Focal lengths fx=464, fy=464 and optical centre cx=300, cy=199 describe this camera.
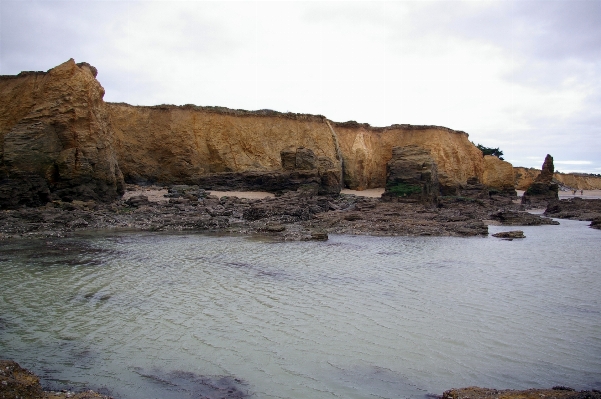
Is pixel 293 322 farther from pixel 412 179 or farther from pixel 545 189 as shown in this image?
pixel 545 189

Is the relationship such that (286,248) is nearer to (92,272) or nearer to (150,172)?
(92,272)

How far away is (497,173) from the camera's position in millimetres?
45781

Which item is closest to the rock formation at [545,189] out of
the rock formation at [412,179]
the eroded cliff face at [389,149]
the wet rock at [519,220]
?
the eroded cliff face at [389,149]

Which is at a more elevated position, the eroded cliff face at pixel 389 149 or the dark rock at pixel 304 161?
the eroded cliff face at pixel 389 149

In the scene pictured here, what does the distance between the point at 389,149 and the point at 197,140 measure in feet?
60.4

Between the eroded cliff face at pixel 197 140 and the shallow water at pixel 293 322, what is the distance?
64.3 ft

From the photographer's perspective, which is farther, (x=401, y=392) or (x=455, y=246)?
(x=455, y=246)

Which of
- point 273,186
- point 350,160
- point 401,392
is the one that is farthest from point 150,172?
point 401,392

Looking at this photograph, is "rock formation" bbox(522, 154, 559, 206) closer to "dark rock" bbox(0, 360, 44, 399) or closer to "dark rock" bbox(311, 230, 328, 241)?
"dark rock" bbox(311, 230, 328, 241)

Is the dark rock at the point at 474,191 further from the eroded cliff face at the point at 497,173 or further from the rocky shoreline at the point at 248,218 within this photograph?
the rocky shoreline at the point at 248,218

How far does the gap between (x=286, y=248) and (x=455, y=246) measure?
17.3ft

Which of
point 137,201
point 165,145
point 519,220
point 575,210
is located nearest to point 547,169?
point 575,210

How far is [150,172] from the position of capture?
102 ft

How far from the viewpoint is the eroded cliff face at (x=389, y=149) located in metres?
39.6
